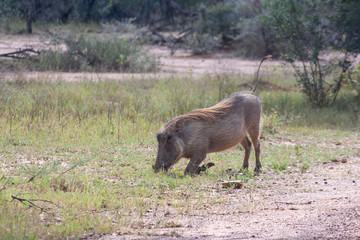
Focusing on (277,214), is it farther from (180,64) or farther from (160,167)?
(180,64)

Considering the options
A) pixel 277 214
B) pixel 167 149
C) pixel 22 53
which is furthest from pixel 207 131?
pixel 22 53

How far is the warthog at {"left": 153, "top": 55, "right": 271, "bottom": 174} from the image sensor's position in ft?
16.5

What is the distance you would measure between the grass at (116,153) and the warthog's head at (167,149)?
0.13m

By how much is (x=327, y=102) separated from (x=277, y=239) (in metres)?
7.39

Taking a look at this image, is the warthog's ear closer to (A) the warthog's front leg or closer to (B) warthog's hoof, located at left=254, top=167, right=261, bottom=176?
(A) the warthog's front leg

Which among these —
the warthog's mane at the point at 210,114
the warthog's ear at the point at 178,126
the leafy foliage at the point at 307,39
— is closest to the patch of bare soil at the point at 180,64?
the leafy foliage at the point at 307,39

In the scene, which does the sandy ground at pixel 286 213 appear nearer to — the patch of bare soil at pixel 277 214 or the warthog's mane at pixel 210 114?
the patch of bare soil at pixel 277 214

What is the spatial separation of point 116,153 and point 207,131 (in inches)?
48.1

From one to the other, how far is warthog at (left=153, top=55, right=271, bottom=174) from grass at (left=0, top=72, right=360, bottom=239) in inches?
8.4

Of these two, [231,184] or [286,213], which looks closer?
[286,213]

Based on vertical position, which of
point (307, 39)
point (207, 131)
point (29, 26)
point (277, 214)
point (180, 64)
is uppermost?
point (307, 39)

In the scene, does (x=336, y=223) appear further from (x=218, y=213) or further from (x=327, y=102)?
(x=327, y=102)

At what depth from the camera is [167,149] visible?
5.04m

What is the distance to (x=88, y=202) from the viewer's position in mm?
3803
